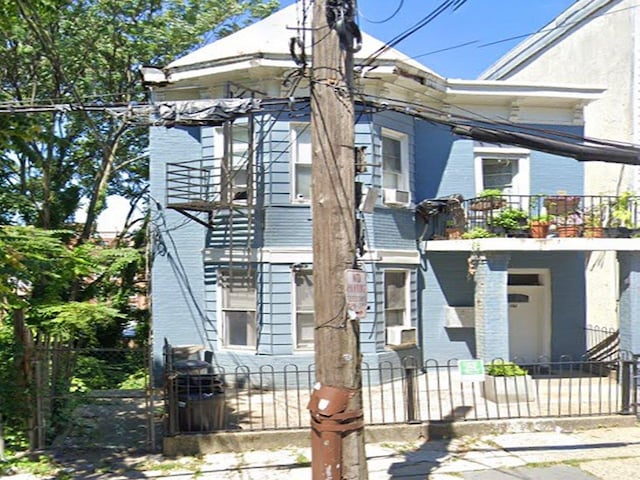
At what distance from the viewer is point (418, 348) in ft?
40.1

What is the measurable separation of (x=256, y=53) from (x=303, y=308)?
4905mm

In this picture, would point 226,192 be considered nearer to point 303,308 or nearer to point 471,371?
point 303,308

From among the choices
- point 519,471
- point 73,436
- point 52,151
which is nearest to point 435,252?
point 519,471

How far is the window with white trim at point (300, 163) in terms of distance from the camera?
36.5ft

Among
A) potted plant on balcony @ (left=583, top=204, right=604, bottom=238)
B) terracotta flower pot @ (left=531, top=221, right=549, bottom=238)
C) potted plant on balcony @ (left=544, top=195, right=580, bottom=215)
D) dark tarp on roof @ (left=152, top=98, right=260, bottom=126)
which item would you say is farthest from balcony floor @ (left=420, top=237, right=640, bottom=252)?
dark tarp on roof @ (left=152, top=98, right=260, bottom=126)

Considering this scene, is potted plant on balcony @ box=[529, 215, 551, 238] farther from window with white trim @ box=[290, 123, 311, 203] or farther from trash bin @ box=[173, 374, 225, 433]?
trash bin @ box=[173, 374, 225, 433]

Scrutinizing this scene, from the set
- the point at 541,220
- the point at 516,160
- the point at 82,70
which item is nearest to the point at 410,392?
the point at 541,220

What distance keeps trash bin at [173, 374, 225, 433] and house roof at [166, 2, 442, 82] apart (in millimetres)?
6072

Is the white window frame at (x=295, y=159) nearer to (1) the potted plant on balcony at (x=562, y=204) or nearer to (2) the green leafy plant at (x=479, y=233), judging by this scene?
(2) the green leafy plant at (x=479, y=233)

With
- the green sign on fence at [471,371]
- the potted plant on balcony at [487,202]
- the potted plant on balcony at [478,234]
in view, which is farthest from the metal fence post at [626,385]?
the potted plant on balcony at [487,202]

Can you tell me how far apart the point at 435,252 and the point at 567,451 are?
19.0 feet

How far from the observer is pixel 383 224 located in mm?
11602

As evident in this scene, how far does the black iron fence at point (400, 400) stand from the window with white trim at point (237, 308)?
65cm

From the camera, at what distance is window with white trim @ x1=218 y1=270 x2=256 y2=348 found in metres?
11.2
